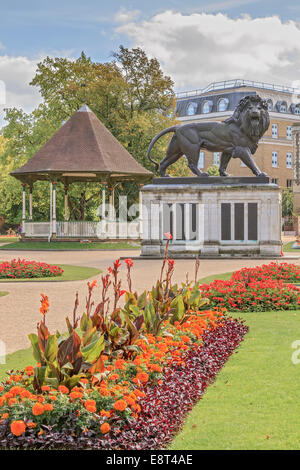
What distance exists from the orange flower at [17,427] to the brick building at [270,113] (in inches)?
3478

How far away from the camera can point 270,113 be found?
95062mm

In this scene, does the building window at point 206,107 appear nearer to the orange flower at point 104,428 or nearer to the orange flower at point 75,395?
the orange flower at point 75,395

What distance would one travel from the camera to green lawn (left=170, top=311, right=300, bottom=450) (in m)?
5.14

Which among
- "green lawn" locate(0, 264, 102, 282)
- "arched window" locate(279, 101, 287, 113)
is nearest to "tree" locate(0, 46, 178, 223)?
"green lawn" locate(0, 264, 102, 282)

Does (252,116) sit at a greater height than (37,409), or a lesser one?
greater

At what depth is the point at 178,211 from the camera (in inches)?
1151

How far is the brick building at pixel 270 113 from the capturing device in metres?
92.7

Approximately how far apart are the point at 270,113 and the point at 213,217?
70.3 m

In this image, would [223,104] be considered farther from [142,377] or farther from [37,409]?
[37,409]

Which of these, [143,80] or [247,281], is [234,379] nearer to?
[247,281]

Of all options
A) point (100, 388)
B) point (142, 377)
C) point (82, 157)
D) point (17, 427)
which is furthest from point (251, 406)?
point (82, 157)

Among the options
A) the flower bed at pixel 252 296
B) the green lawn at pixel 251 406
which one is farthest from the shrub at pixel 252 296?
the green lawn at pixel 251 406

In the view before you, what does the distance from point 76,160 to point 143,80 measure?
38.0 ft

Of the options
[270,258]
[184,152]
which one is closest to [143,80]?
[184,152]
